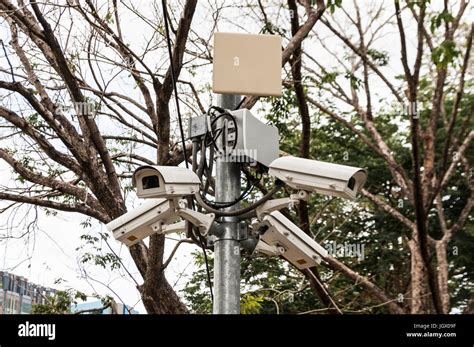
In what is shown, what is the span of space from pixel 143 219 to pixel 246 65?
2.43 feet

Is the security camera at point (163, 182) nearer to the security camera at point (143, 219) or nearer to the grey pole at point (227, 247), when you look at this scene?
the security camera at point (143, 219)

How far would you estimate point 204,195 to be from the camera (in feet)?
10.5

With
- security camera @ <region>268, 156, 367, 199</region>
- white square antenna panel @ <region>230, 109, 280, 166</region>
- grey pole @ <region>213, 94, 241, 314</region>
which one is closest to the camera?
security camera @ <region>268, 156, 367, 199</region>

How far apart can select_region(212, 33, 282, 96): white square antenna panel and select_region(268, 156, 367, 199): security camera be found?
328 mm

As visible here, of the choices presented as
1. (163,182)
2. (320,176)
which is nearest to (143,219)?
(163,182)

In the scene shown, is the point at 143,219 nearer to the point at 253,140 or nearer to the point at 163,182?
the point at 163,182

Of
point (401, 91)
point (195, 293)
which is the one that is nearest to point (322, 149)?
point (401, 91)

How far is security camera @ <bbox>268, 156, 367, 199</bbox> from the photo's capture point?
281 cm

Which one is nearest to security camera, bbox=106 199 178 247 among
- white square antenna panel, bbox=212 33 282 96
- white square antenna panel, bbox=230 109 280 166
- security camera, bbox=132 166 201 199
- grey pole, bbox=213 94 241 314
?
security camera, bbox=132 166 201 199

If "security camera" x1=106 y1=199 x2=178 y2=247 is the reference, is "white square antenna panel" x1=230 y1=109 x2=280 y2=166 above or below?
above

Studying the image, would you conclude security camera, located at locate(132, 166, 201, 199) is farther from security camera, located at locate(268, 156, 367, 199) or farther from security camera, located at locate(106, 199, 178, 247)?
security camera, located at locate(268, 156, 367, 199)

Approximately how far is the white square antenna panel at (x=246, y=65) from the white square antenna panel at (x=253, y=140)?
0.11m

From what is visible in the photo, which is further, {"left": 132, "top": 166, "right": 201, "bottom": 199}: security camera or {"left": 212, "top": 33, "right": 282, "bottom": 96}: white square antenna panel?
{"left": 212, "top": 33, "right": 282, "bottom": 96}: white square antenna panel
